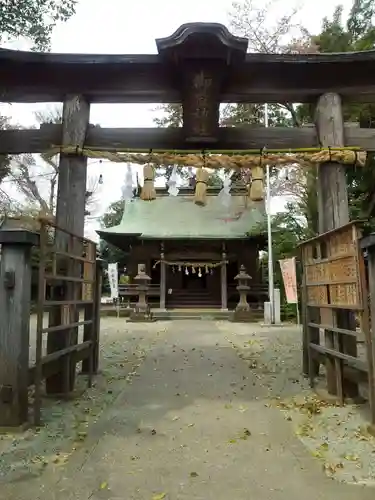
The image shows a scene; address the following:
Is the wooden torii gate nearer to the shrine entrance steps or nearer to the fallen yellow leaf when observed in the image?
the fallen yellow leaf

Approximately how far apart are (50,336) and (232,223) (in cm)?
1868

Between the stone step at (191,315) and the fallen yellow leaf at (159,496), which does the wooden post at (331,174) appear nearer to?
the fallen yellow leaf at (159,496)

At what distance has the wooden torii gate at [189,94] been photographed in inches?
226

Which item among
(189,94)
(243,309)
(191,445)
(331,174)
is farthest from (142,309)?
A: (191,445)

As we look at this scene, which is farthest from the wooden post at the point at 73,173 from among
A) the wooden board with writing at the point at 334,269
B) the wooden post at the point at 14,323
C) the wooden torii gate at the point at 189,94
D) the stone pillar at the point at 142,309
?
the stone pillar at the point at 142,309

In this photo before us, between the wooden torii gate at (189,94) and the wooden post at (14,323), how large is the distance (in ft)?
6.36

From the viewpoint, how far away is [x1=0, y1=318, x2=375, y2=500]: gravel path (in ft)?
8.86

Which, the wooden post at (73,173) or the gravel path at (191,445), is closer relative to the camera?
the gravel path at (191,445)

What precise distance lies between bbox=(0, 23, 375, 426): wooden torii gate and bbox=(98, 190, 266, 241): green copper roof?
15.6 m

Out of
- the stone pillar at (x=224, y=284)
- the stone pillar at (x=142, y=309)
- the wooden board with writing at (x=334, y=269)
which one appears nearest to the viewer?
the wooden board with writing at (x=334, y=269)

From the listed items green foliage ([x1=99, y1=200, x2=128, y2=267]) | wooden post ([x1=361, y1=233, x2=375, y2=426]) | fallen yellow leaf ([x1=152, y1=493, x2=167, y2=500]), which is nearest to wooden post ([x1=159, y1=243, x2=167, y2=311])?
green foliage ([x1=99, y1=200, x2=128, y2=267])

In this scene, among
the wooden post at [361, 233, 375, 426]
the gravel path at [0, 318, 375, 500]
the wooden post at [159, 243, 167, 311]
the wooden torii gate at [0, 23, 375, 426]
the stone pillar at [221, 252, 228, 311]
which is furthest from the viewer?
the wooden post at [159, 243, 167, 311]

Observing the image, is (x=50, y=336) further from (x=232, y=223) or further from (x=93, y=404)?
(x=232, y=223)

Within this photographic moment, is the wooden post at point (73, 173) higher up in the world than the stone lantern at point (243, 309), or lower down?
higher up
